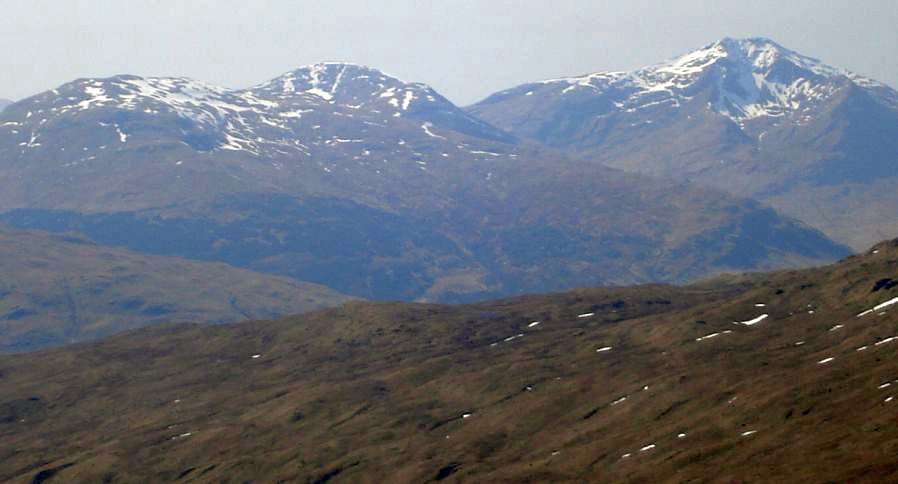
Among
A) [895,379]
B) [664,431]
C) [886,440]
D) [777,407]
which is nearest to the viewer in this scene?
[886,440]

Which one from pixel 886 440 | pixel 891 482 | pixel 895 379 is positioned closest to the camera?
pixel 891 482

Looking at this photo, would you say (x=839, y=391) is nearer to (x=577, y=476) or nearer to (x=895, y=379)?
(x=895, y=379)

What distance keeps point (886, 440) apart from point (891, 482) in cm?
1799

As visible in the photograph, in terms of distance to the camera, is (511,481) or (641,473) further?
(511,481)

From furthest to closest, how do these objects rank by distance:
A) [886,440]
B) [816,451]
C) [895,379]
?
[895,379], [816,451], [886,440]

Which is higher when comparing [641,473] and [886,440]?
[886,440]

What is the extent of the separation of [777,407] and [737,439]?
12.3 metres

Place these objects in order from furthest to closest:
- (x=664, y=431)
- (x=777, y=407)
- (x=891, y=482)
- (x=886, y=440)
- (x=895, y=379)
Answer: (x=664, y=431) → (x=777, y=407) → (x=895, y=379) → (x=886, y=440) → (x=891, y=482)

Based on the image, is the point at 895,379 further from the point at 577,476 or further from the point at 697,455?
the point at 577,476

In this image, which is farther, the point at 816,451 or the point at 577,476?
the point at 577,476

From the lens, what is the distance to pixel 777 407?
608 feet

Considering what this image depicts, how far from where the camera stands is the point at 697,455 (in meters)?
172

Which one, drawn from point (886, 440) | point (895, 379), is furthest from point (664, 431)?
point (886, 440)

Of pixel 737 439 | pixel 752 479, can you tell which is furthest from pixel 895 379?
pixel 752 479
